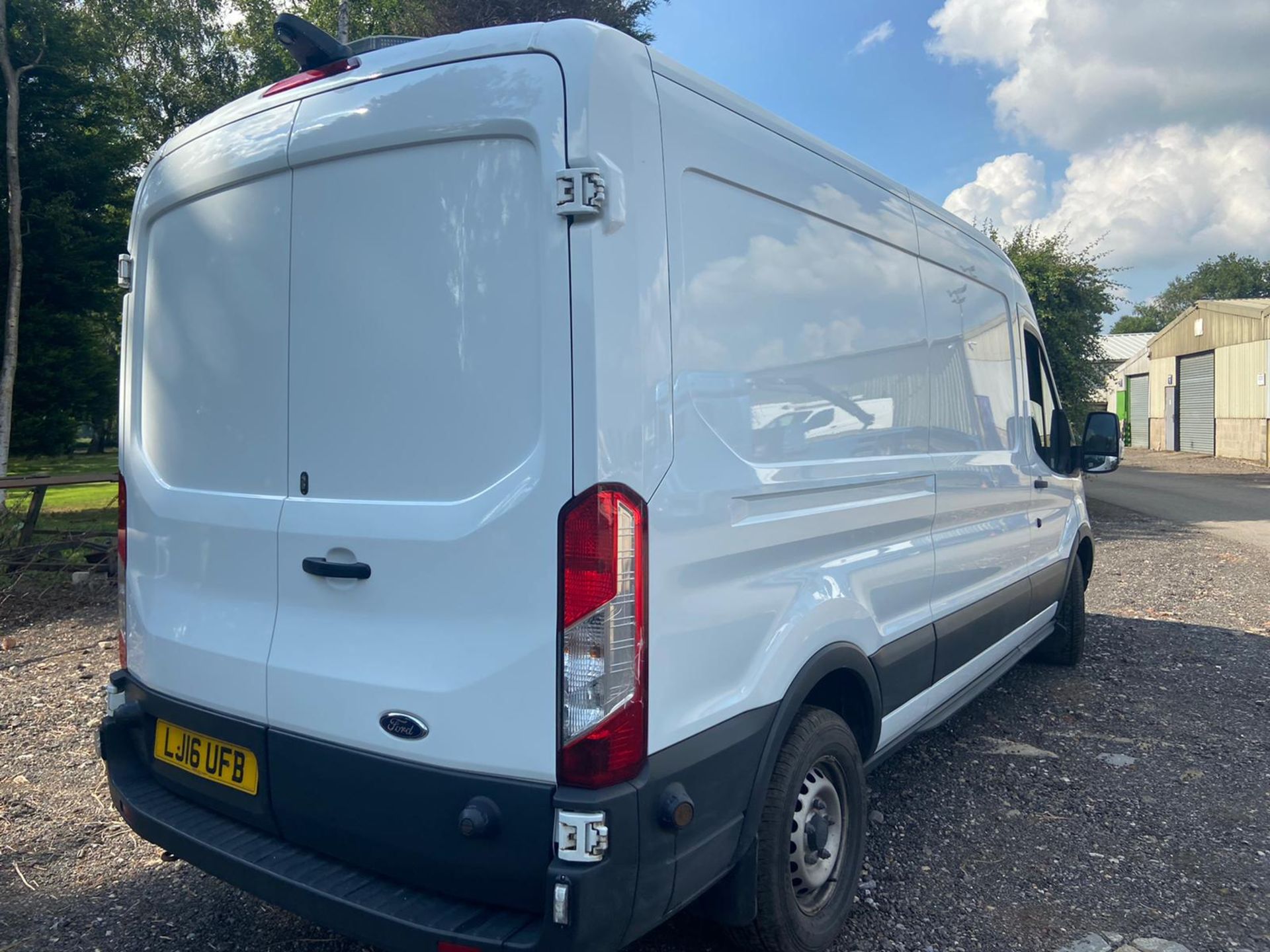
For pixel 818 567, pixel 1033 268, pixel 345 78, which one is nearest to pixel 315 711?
pixel 818 567

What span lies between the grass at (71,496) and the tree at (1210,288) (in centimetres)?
7777

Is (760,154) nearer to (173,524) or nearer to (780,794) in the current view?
(780,794)

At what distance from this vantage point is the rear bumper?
2009 mm

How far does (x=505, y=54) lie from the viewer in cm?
218

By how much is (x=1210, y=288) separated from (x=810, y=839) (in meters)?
98.5

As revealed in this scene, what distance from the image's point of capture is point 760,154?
2627 mm

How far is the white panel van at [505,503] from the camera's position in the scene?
6.73 ft

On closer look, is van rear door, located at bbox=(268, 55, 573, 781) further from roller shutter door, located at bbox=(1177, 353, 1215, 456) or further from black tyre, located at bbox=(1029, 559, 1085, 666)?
roller shutter door, located at bbox=(1177, 353, 1215, 456)

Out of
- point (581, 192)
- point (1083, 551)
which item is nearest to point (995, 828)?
point (1083, 551)

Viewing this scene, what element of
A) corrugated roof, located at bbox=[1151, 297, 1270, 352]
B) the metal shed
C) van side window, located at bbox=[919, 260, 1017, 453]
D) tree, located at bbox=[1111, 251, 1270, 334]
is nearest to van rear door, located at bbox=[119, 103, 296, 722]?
van side window, located at bbox=[919, 260, 1017, 453]

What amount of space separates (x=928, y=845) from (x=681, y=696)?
1.95 meters

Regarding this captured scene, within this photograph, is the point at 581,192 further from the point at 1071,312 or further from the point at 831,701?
the point at 1071,312

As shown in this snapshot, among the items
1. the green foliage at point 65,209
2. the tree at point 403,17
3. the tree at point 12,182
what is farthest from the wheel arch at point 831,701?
the green foliage at point 65,209

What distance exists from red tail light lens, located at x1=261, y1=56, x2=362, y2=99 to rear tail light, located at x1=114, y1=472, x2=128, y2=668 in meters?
1.36
